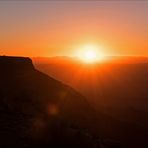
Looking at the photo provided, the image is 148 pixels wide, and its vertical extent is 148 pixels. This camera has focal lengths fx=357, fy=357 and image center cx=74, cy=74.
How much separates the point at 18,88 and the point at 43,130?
17.6m

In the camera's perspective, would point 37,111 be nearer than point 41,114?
No

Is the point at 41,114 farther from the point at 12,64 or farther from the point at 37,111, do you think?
the point at 12,64

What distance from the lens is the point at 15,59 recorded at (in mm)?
49812

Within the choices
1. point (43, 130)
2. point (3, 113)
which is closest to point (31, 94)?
point (3, 113)

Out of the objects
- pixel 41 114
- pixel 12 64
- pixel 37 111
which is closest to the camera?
pixel 41 114

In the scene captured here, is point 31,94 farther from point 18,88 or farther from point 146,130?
point 146,130

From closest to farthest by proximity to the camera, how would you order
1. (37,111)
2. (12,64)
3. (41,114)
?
(41,114), (37,111), (12,64)

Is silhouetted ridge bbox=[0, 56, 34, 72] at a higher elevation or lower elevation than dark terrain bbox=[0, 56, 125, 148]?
higher

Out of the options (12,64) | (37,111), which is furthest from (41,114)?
(12,64)

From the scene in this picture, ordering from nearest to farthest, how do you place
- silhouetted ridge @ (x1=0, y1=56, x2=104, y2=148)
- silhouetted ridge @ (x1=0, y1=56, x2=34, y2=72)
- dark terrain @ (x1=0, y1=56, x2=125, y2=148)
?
silhouetted ridge @ (x1=0, y1=56, x2=104, y2=148) → dark terrain @ (x1=0, y1=56, x2=125, y2=148) → silhouetted ridge @ (x1=0, y1=56, x2=34, y2=72)

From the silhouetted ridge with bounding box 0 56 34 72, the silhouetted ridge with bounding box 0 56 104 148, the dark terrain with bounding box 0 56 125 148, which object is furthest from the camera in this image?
the silhouetted ridge with bounding box 0 56 34 72

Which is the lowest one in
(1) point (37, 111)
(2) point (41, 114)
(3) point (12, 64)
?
(2) point (41, 114)

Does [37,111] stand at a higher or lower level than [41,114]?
higher

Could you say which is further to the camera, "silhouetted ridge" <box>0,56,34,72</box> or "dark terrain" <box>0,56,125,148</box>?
"silhouetted ridge" <box>0,56,34,72</box>
